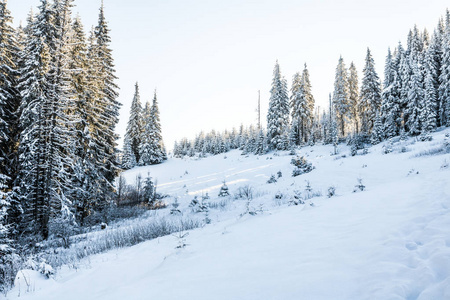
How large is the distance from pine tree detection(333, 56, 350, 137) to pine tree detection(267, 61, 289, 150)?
392 inches

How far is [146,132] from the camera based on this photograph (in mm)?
42656

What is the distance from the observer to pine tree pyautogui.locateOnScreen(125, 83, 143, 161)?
146ft

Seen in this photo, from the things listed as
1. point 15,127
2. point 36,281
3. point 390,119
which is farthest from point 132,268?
point 390,119

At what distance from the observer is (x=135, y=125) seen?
45.2 m

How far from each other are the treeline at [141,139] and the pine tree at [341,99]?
1327 inches

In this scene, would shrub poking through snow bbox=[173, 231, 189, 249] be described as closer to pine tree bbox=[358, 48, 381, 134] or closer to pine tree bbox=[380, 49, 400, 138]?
pine tree bbox=[380, 49, 400, 138]

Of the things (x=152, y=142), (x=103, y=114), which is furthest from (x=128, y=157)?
(x=103, y=114)

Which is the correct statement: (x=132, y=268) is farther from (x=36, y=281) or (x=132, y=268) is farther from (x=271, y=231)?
(x=271, y=231)

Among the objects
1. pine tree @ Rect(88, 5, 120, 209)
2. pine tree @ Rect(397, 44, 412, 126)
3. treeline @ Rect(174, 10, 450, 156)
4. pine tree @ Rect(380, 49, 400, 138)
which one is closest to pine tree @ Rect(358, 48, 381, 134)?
treeline @ Rect(174, 10, 450, 156)

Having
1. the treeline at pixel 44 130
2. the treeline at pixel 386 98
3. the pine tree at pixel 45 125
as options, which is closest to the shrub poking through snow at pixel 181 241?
the treeline at pixel 44 130

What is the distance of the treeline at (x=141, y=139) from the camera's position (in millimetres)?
41812

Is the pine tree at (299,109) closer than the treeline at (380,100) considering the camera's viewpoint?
No

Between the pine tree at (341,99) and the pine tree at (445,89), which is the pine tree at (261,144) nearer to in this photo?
the pine tree at (341,99)

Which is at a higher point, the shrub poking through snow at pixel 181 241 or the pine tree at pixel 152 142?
the pine tree at pixel 152 142
